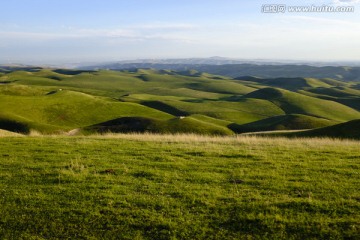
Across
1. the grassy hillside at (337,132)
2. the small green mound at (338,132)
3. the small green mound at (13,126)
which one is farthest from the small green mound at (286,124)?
the small green mound at (13,126)

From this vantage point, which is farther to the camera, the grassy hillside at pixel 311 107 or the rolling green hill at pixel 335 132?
the grassy hillside at pixel 311 107

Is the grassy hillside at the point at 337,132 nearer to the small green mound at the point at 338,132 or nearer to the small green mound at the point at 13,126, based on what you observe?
the small green mound at the point at 338,132

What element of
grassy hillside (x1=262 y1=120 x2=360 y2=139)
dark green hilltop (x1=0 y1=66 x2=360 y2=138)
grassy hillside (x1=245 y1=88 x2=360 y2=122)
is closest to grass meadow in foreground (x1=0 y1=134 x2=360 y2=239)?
grassy hillside (x1=262 y1=120 x2=360 y2=139)

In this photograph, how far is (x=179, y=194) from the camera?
47.9ft

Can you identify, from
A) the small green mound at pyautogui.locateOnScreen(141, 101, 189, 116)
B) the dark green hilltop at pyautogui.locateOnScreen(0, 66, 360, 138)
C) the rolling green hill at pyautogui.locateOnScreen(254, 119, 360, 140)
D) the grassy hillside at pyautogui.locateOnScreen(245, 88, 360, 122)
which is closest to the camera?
the rolling green hill at pyautogui.locateOnScreen(254, 119, 360, 140)

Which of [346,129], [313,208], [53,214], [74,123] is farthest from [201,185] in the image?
[74,123]

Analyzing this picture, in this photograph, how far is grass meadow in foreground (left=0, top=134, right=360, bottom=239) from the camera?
1184cm

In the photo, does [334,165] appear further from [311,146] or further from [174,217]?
[174,217]

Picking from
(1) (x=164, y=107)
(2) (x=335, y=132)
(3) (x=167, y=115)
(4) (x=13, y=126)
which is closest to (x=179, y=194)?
(2) (x=335, y=132)

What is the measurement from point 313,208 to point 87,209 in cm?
830

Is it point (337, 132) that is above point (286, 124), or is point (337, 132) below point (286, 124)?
above

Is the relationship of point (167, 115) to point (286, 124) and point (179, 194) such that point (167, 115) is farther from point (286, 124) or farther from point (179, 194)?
point (179, 194)

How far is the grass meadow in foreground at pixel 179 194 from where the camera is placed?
466 inches

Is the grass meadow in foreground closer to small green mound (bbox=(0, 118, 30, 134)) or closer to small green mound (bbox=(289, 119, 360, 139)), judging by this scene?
small green mound (bbox=(289, 119, 360, 139))
